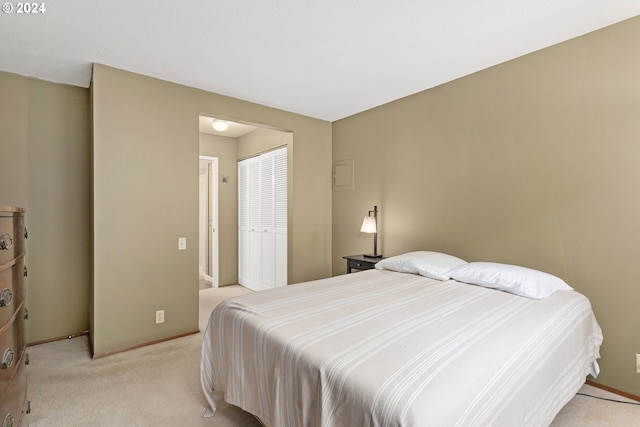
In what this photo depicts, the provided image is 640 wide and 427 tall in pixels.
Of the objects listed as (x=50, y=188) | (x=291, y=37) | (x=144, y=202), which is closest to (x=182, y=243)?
(x=144, y=202)

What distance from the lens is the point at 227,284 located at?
504 cm

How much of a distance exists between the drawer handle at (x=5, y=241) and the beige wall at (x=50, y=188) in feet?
6.50

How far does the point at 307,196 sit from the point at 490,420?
3209mm

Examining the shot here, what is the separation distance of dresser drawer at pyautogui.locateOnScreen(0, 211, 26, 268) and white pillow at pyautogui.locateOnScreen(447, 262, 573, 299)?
8.48ft

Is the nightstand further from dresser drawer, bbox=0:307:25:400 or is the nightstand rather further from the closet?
dresser drawer, bbox=0:307:25:400

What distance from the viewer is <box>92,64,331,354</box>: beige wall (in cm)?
257

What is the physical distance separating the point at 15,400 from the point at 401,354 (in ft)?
5.56

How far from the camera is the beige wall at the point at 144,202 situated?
8.45 ft

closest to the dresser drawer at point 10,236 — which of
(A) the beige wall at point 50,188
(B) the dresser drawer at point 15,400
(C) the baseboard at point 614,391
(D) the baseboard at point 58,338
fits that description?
(B) the dresser drawer at point 15,400

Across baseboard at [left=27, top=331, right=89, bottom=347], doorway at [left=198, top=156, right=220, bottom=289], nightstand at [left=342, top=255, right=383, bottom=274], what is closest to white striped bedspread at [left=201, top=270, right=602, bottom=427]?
nightstand at [left=342, top=255, right=383, bottom=274]

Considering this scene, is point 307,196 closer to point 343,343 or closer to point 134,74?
point 134,74

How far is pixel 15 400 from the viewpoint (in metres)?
1.36

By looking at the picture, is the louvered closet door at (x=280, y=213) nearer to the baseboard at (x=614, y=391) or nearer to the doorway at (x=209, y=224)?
the doorway at (x=209, y=224)

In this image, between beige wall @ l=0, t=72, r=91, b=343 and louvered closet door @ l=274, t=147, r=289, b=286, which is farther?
louvered closet door @ l=274, t=147, r=289, b=286
